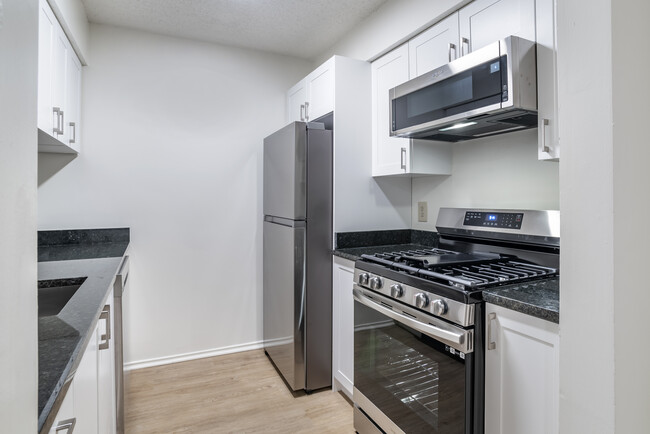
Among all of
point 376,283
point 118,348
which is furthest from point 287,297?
point 118,348

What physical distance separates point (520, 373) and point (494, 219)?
890 millimetres

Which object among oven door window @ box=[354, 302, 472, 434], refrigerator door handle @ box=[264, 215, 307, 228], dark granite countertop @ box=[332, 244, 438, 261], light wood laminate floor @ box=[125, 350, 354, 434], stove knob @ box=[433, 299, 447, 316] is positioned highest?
refrigerator door handle @ box=[264, 215, 307, 228]

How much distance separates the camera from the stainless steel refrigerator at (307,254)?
2.32 meters


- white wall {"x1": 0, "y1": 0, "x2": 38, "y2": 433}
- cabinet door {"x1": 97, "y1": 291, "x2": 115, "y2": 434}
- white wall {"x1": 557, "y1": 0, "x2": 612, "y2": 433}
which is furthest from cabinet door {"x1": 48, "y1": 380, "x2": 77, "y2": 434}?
white wall {"x1": 557, "y1": 0, "x2": 612, "y2": 433}

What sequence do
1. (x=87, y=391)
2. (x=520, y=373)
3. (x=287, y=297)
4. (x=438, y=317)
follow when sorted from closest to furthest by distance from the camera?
(x=87, y=391)
(x=520, y=373)
(x=438, y=317)
(x=287, y=297)

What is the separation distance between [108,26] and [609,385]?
10.7ft

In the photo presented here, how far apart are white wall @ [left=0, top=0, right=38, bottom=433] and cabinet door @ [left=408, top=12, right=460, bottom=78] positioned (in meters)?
1.80

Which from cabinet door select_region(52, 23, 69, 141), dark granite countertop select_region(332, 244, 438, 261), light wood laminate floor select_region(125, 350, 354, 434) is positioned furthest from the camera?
dark granite countertop select_region(332, 244, 438, 261)

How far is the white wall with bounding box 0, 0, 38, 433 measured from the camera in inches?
14.1

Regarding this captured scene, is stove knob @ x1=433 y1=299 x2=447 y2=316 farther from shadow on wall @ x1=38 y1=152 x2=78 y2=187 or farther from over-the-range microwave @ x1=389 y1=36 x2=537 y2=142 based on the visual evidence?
shadow on wall @ x1=38 y1=152 x2=78 y2=187

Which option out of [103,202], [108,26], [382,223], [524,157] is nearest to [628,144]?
[524,157]

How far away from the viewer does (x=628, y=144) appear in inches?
26.6

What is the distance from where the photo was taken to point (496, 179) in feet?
6.59

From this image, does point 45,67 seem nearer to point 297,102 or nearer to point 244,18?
point 244,18
